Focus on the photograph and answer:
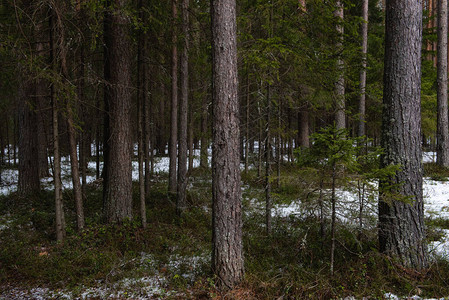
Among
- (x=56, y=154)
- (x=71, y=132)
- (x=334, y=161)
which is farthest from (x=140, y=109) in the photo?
(x=334, y=161)

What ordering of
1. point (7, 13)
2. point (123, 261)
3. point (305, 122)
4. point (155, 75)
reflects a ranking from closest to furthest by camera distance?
point (123, 261) → point (7, 13) → point (155, 75) → point (305, 122)

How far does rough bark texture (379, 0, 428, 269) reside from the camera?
424 cm

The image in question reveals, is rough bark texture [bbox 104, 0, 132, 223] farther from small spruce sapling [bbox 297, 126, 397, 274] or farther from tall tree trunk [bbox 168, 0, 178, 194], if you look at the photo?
small spruce sapling [bbox 297, 126, 397, 274]

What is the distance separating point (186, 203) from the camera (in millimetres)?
8773

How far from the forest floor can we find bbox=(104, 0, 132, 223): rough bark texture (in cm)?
62

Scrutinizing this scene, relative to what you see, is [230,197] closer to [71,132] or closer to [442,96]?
[71,132]

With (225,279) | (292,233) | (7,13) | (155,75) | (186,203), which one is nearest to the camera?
(225,279)

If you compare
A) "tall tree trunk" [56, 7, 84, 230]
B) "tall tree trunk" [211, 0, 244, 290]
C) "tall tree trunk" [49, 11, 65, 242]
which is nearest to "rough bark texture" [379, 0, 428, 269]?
"tall tree trunk" [211, 0, 244, 290]

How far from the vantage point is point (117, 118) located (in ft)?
22.6

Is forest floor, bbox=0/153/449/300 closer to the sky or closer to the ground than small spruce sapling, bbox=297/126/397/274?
closer to the ground

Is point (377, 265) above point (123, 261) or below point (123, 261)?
above

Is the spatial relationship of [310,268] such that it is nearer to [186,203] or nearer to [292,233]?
[292,233]

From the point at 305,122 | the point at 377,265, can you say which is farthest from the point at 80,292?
the point at 305,122

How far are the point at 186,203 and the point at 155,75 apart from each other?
4.70 meters
